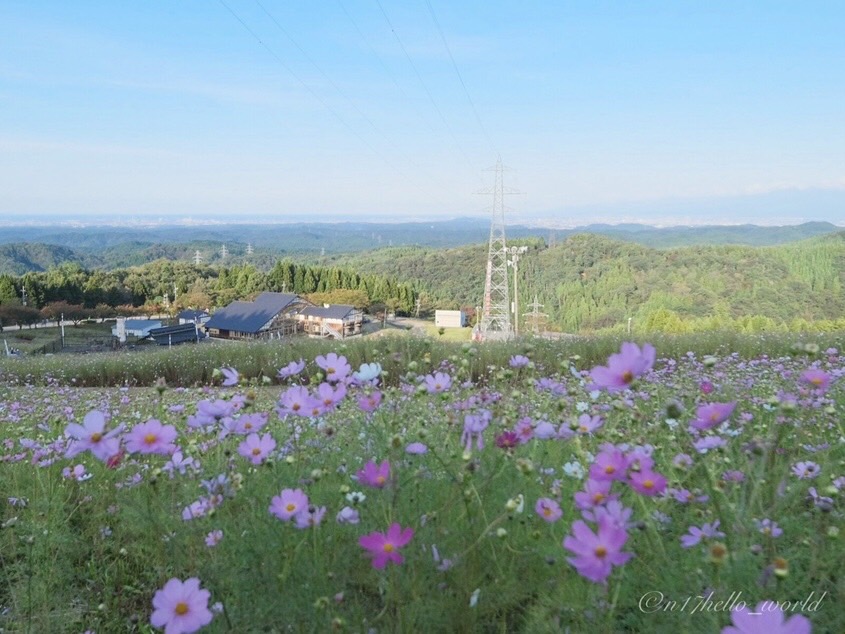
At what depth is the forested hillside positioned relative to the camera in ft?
93.6

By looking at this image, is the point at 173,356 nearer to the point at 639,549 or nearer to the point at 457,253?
the point at 639,549

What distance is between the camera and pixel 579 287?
41.4 metres

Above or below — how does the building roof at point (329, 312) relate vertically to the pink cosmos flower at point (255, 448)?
A: below

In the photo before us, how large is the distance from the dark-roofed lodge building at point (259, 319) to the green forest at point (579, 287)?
892 cm

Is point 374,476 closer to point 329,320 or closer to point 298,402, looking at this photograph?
point 298,402

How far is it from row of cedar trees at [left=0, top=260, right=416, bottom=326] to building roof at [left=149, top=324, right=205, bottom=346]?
7.35 m

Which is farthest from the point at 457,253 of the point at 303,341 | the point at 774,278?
the point at 303,341

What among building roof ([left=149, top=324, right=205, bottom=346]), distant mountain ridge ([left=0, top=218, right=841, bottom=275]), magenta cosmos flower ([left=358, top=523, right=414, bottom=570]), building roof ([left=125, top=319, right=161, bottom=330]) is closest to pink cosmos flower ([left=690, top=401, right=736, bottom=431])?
magenta cosmos flower ([left=358, top=523, right=414, bottom=570])

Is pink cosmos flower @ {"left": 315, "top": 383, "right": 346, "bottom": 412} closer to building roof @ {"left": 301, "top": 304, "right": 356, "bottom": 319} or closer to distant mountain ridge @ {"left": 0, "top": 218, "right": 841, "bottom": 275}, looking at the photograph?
building roof @ {"left": 301, "top": 304, "right": 356, "bottom": 319}

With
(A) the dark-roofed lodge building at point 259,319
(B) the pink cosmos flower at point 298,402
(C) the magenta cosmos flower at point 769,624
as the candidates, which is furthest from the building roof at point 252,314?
(C) the magenta cosmos flower at point 769,624

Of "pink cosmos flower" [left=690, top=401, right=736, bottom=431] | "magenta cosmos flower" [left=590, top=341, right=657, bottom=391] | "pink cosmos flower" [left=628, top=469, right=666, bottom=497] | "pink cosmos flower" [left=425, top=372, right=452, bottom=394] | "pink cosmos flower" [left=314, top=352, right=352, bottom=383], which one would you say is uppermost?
"magenta cosmos flower" [left=590, top=341, right=657, bottom=391]

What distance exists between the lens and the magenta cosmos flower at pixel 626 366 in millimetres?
761

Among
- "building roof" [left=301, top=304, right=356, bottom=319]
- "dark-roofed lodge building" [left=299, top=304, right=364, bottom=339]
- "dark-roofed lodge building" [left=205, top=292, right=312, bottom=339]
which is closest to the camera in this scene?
"dark-roofed lodge building" [left=205, top=292, right=312, bottom=339]

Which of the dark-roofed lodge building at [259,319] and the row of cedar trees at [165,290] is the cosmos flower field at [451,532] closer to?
the dark-roofed lodge building at [259,319]
